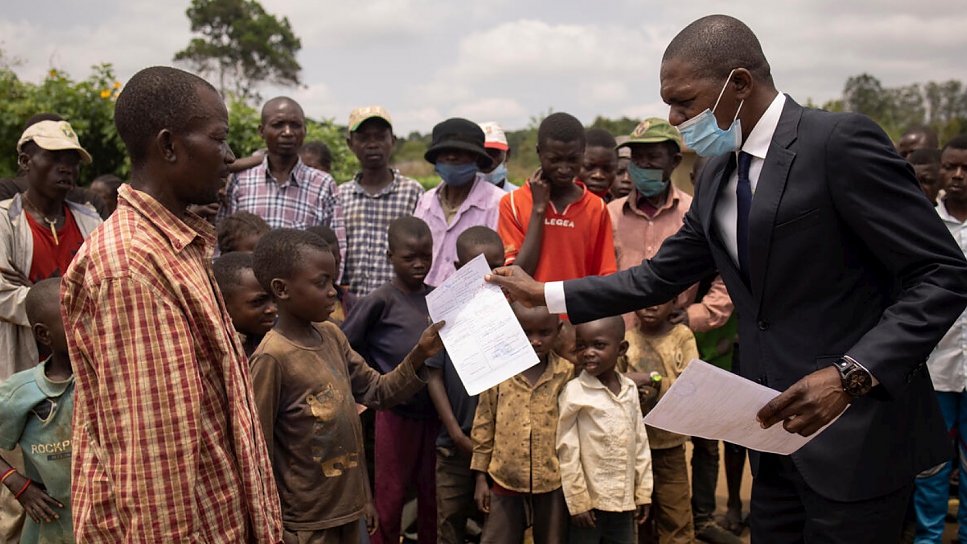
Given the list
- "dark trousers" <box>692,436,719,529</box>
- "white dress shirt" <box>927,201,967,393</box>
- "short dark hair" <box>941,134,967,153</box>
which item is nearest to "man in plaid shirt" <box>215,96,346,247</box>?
"dark trousers" <box>692,436,719,529</box>

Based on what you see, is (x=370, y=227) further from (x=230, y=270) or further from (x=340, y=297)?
(x=230, y=270)

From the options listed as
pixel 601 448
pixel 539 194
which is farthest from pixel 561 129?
pixel 601 448

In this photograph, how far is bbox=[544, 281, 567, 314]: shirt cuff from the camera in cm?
330

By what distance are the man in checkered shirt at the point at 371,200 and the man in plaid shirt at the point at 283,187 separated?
136 millimetres

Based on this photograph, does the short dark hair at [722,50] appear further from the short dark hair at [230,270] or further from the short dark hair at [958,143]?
the short dark hair at [958,143]

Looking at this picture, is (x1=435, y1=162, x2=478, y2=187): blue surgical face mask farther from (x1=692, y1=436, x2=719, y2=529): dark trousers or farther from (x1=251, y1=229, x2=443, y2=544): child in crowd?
(x1=692, y1=436, x2=719, y2=529): dark trousers

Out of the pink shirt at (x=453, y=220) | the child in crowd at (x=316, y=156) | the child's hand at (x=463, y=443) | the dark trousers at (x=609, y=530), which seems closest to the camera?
the dark trousers at (x=609, y=530)

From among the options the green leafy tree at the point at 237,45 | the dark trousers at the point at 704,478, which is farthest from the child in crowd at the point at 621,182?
the green leafy tree at the point at 237,45

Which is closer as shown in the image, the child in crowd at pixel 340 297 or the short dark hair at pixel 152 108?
the short dark hair at pixel 152 108

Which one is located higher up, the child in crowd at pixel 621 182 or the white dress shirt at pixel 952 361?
the child in crowd at pixel 621 182

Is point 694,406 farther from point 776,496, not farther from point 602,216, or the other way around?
point 602,216

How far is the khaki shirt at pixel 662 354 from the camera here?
4469 millimetres

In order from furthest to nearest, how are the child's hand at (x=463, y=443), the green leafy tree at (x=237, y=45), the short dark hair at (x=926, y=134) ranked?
1. the green leafy tree at (x=237, y=45)
2. the short dark hair at (x=926, y=134)
3. the child's hand at (x=463, y=443)

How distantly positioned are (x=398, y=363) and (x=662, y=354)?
1541 millimetres
